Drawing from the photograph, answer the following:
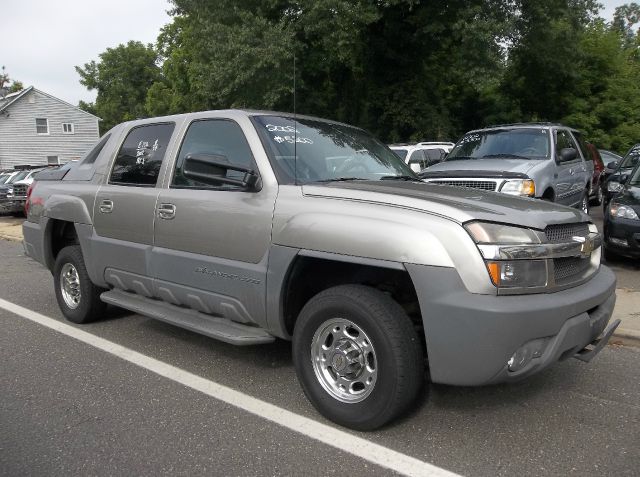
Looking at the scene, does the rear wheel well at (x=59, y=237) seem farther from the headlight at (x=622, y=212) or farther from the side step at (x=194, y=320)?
the headlight at (x=622, y=212)

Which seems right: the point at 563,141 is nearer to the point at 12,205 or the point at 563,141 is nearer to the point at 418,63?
the point at 418,63

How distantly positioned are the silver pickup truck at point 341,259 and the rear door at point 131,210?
0.6 inches

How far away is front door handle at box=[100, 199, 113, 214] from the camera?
4.83 m

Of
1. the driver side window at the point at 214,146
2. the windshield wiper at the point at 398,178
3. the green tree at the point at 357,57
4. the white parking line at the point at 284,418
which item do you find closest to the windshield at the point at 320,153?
the windshield wiper at the point at 398,178

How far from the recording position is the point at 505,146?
880 cm

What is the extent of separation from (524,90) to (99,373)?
85.1 ft

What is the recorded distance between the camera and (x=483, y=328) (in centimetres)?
280

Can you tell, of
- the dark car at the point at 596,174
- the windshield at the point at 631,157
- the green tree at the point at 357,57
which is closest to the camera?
the dark car at the point at 596,174

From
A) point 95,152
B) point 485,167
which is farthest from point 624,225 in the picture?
point 95,152

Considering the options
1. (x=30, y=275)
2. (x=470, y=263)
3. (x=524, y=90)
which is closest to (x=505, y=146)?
(x=470, y=263)

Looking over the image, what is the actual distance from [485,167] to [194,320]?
206 inches

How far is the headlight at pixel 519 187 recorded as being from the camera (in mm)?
7383

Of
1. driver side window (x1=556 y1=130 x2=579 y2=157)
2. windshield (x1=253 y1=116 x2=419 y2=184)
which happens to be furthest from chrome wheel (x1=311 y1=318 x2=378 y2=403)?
A: driver side window (x1=556 y1=130 x2=579 y2=157)

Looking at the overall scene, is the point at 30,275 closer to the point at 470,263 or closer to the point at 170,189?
the point at 170,189
